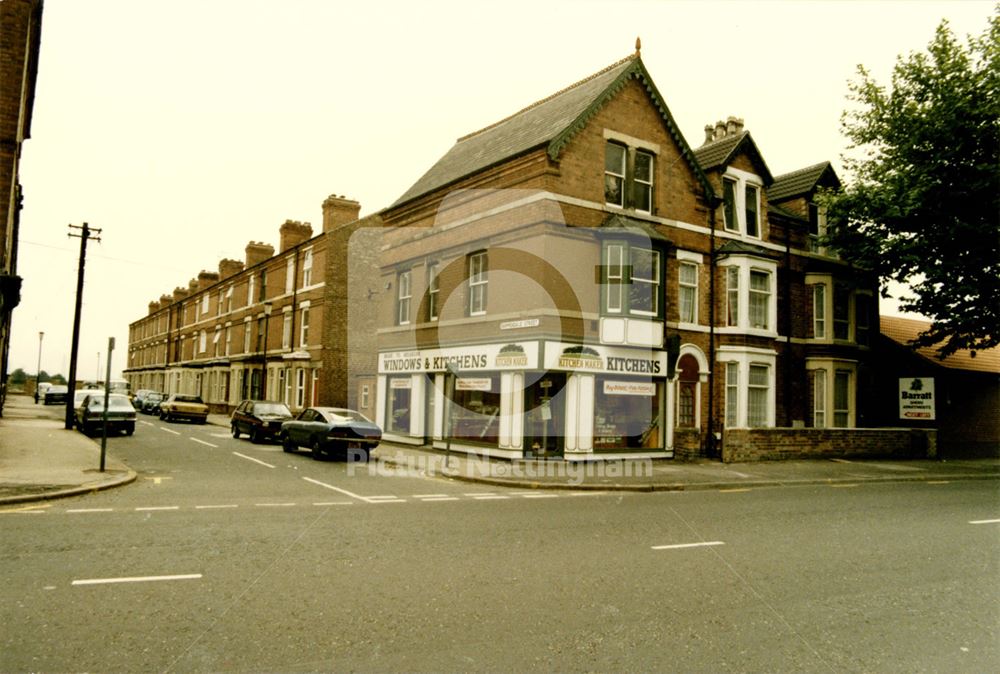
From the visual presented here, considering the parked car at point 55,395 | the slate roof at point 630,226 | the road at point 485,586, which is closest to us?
the road at point 485,586

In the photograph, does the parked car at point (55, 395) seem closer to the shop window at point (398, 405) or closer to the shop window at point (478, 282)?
the shop window at point (398, 405)

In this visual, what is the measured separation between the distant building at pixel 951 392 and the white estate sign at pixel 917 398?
3.46m

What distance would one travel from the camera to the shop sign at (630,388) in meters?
20.1

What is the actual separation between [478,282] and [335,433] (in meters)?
6.93

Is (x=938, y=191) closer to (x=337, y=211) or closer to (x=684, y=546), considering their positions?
(x=684, y=546)

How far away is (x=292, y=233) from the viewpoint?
39.7 meters

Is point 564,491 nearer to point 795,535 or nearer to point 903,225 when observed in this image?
point 795,535

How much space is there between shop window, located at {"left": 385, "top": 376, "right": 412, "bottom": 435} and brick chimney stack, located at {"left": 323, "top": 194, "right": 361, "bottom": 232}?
40.2 feet

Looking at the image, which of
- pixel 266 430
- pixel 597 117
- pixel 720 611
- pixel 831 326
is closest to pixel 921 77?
pixel 831 326

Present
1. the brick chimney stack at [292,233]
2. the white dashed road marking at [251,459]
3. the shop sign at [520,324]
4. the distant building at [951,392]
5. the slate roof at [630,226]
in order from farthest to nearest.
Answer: the brick chimney stack at [292,233]
the distant building at [951,392]
the slate roof at [630,226]
the shop sign at [520,324]
the white dashed road marking at [251,459]

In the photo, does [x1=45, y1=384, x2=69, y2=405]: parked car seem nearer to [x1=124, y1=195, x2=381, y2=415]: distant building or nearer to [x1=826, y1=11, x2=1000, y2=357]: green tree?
[x1=124, y1=195, x2=381, y2=415]: distant building

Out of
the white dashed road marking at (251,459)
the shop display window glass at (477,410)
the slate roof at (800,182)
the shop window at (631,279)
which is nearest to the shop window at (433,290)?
the shop display window glass at (477,410)

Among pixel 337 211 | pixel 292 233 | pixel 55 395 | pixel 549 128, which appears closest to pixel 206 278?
pixel 55 395

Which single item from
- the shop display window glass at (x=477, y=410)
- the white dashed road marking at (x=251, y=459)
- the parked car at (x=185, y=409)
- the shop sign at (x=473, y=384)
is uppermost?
the shop sign at (x=473, y=384)
